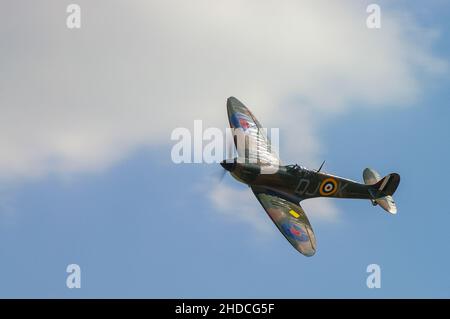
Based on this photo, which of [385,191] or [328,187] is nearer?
[328,187]

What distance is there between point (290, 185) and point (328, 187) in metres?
2.89

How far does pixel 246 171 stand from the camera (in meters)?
50.8

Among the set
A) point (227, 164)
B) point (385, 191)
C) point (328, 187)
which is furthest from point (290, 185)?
point (385, 191)

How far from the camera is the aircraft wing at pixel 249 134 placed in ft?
177

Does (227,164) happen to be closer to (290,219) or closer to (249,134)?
(290,219)

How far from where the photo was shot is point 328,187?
54.0 meters

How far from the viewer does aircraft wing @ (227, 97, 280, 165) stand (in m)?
54.1

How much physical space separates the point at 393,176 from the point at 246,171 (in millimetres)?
10721

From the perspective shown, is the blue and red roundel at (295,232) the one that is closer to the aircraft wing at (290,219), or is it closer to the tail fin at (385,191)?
the aircraft wing at (290,219)

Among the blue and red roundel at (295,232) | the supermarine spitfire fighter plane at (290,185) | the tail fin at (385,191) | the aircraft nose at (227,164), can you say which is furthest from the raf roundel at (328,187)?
the aircraft nose at (227,164)

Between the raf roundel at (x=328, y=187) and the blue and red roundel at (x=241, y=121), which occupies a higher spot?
the blue and red roundel at (x=241, y=121)

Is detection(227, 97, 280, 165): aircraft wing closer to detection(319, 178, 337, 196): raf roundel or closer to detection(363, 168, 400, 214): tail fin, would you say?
detection(319, 178, 337, 196): raf roundel

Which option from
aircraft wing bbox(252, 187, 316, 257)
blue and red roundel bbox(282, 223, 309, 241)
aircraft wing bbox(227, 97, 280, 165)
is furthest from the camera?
aircraft wing bbox(227, 97, 280, 165)

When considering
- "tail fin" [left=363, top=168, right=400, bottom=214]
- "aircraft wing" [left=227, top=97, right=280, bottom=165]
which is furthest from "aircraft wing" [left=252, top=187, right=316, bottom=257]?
"tail fin" [left=363, top=168, right=400, bottom=214]
